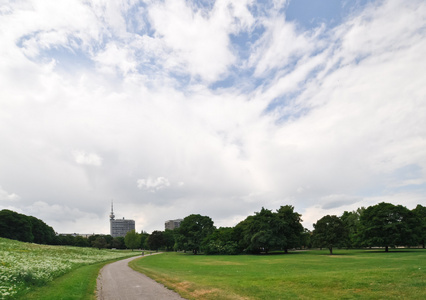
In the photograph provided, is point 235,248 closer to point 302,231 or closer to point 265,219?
point 265,219

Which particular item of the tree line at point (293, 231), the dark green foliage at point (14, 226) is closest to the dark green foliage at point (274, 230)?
the tree line at point (293, 231)

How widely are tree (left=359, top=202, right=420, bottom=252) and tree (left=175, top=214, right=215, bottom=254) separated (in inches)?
1860

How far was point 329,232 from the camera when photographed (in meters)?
68.8

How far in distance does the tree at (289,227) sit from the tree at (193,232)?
1045 inches

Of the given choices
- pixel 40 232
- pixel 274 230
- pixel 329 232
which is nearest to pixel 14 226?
pixel 40 232

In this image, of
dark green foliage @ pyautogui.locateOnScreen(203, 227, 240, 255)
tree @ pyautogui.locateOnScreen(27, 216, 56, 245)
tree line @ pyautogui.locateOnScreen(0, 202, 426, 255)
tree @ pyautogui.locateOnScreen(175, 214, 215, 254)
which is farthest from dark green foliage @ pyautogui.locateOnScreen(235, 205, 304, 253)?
tree @ pyautogui.locateOnScreen(27, 216, 56, 245)

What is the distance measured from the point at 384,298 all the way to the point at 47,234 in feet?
524

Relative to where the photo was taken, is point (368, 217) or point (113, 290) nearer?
point (113, 290)

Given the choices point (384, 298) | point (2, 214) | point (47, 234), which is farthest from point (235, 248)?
point (47, 234)

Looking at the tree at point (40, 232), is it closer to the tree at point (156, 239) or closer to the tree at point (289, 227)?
the tree at point (156, 239)

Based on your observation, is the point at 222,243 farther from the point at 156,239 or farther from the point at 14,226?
the point at 14,226

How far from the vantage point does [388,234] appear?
68.9 m

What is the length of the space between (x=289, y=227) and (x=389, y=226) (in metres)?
23.9

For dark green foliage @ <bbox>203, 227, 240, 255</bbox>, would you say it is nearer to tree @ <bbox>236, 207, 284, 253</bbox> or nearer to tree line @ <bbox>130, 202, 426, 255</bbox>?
tree line @ <bbox>130, 202, 426, 255</bbox>
